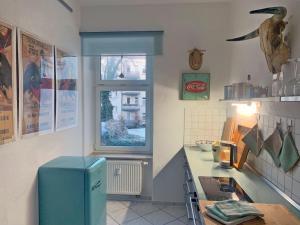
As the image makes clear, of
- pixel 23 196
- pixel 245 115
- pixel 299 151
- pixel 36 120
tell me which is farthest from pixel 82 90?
pixel 299 151

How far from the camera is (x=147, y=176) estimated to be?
11.3 ft

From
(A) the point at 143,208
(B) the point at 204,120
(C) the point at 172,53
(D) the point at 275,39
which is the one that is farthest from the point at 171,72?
(A) the point at 143,208

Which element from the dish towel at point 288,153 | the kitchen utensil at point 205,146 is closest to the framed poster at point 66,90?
the kitchen utensil at point 205,146

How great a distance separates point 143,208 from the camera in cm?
322

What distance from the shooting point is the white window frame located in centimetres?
351

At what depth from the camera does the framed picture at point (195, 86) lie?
317 cm

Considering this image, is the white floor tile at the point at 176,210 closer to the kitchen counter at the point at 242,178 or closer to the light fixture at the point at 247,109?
the kitchen counter at the point at 242,178

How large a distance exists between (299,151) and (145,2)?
2.46 m

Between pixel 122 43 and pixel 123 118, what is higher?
pixel 122 43

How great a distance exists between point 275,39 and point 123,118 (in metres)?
2.37

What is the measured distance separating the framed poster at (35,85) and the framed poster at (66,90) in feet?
0.41

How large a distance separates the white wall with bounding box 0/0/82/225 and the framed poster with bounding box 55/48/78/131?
0.11 meters

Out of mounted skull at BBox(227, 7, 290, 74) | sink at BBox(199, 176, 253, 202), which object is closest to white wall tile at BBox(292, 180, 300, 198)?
sink at BBox(199, 176, 253, 202)

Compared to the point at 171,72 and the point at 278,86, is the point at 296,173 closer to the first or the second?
the point at 278,86
